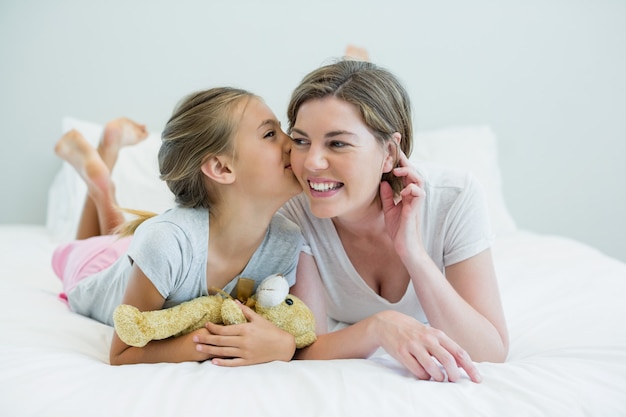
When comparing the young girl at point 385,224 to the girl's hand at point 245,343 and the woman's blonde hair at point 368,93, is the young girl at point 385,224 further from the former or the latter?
the girl's hand at point 245,343

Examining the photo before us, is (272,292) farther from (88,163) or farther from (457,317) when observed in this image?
(88,163)

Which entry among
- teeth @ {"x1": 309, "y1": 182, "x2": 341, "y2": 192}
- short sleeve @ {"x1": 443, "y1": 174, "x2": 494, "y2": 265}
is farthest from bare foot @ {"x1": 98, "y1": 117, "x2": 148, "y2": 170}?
short sleeve @ {"x1": 443, "y1": 174, "x2": 494, "y2": 265}

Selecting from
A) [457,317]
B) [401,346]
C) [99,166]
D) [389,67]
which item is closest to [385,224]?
[457,317]

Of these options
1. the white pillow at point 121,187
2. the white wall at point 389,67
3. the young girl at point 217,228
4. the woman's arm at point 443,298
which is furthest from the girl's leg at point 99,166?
the woman's arm at point 443,298

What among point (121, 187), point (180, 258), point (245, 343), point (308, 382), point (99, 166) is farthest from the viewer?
point (121, 187)

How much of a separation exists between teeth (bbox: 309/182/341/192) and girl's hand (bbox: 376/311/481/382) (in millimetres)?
295

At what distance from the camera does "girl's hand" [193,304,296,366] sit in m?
1.17

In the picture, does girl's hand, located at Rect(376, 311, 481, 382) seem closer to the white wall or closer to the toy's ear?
the toy's ear

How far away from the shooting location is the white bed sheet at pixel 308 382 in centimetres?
97

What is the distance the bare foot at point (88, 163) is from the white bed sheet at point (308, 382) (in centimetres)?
62

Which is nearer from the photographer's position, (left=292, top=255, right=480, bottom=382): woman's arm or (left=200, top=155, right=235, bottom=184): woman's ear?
(left=292, top=255, right=480, bottom=382): woman's arm

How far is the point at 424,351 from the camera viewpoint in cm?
109

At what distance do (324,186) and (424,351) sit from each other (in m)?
0.39

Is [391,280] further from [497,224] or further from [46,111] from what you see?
[46,111]
